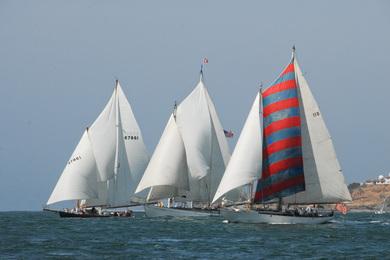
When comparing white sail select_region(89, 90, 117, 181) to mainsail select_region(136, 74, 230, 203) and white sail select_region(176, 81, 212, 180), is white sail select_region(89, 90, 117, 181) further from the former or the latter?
white sail select_region(176, 81, 212, 180)

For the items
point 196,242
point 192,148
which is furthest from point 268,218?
point 192,148

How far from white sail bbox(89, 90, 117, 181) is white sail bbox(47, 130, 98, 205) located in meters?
1.73

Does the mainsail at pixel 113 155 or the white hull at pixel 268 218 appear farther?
the mainsail at pixel 113 155

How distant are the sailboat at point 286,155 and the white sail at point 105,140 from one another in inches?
1126

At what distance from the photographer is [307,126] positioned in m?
102

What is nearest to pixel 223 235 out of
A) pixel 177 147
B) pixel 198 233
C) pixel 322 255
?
pixel 198 233

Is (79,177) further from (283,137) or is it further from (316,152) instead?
(316,152)

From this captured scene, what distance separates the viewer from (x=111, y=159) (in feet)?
428

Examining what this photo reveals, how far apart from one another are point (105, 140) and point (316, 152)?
3475cm

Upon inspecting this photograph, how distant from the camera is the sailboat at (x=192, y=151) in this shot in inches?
5015

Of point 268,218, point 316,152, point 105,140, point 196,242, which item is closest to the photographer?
point 196,242

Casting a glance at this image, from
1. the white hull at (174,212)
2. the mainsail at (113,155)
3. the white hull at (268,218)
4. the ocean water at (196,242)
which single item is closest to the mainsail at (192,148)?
the white hull at (174,212)

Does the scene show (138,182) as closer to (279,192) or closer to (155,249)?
(279,192)

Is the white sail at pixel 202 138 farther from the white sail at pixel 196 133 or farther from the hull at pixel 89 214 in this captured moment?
the hull at pixel 89 214
